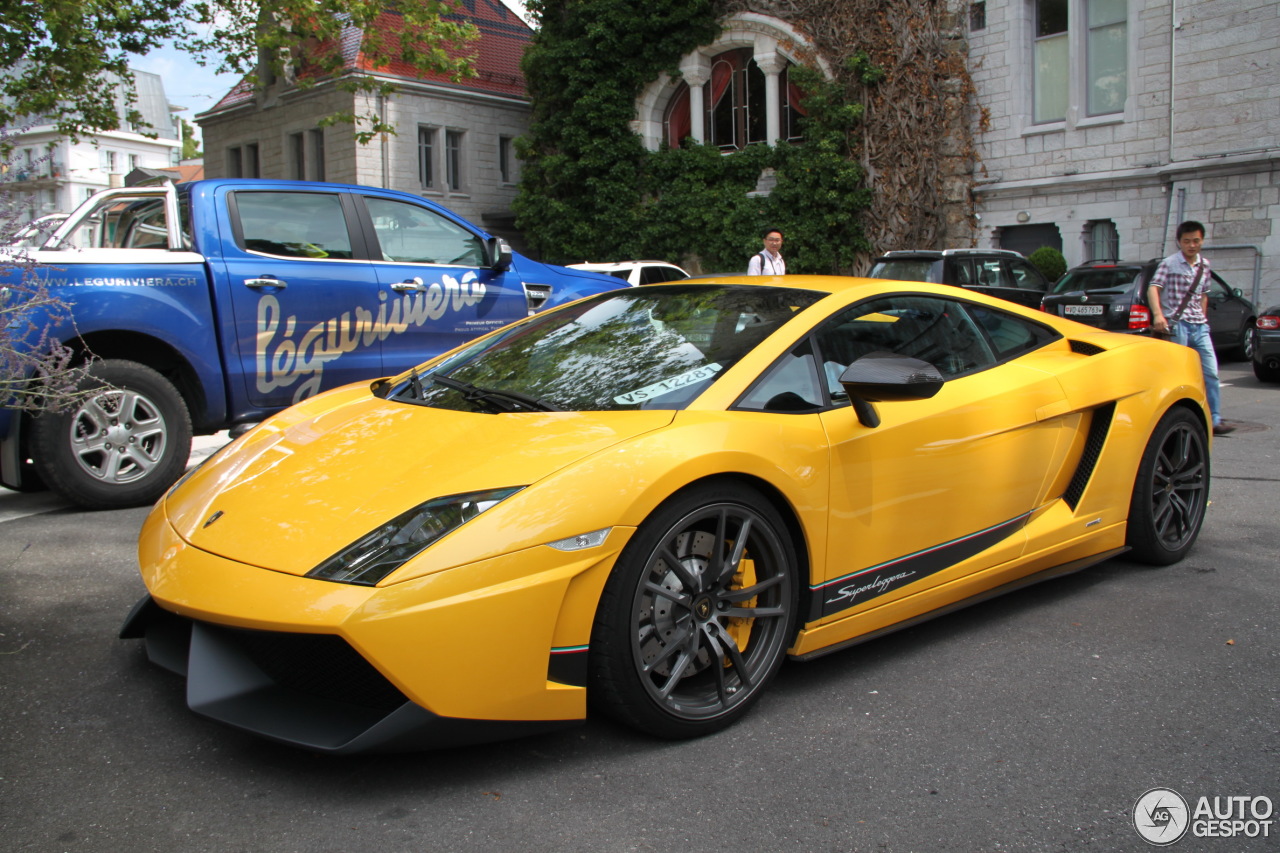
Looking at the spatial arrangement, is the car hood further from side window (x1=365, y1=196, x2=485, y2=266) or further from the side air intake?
side window (x1=365, y1=196, x2=485, y2=266)

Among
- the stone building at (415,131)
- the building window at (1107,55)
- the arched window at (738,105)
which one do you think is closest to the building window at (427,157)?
the stone building at (415,131)

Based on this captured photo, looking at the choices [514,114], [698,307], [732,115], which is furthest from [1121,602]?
[514,114]

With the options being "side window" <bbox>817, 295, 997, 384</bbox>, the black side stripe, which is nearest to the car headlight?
the black side stripe

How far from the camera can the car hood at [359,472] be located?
274 cm

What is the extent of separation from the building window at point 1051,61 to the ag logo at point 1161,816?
68.6ft

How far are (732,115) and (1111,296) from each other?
1364cm

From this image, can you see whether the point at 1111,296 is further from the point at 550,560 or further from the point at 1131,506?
the point at 550,560

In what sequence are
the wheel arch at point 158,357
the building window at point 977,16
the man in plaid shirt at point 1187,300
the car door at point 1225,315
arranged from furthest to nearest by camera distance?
the building window at point 977,16
the car door at point 1225,315
the man in plaid shirt at point 1187,300
the wheel arch at point 158,357

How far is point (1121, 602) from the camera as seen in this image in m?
4.16

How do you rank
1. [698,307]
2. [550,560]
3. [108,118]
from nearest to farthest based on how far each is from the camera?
1. [550,560]
2. [698,307]
3. [108,118]

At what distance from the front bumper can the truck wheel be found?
3.26m

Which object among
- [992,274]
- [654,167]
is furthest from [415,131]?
[992,274]

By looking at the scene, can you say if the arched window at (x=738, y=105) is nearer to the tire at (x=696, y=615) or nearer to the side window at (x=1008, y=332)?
the side window at (x=1008, y=332)

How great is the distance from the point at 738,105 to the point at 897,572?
2321 centimetres
